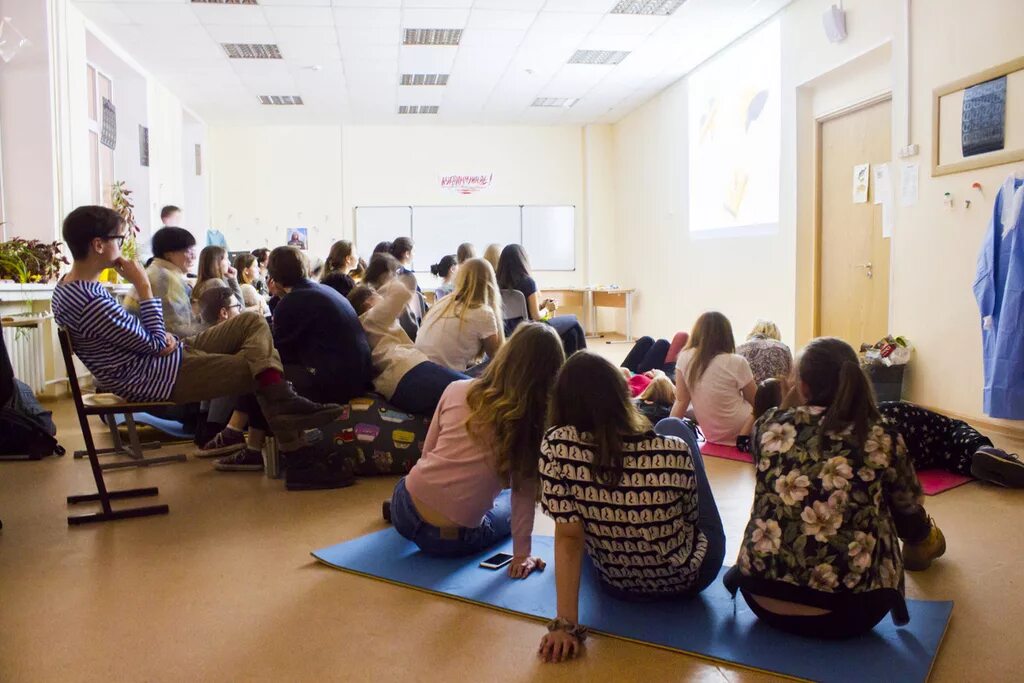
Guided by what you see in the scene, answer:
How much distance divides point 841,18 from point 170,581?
19.1ft

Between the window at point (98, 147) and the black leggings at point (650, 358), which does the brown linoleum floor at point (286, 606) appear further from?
the window at point (98, 147)

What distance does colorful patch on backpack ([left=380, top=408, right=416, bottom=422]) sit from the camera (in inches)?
147

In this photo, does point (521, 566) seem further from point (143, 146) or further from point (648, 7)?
point (143, 146)

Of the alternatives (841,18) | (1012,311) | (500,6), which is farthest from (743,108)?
(1012,311)

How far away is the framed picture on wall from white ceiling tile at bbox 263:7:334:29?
472 cm

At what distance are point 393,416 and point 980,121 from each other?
12.1 ft

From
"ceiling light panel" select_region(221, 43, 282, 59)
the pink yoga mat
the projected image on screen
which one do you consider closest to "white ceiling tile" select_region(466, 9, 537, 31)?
"ceiling light panel" select_region(221, 43, 282, 59)

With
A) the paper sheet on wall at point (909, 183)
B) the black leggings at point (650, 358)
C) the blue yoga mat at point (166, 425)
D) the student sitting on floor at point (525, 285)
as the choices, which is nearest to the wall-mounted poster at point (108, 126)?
the blue yoga mat at point (166, 425)

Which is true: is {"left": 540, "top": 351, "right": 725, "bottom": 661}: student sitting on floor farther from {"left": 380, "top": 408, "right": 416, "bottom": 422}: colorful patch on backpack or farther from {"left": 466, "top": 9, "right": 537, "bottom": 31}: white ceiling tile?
{"left": 466, "top": 9, "right": 537, "bottom": 31}: white ceiling tile

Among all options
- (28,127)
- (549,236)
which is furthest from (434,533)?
(549,236)

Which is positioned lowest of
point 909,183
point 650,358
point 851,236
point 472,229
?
point 650,358

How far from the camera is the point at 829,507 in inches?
74.5

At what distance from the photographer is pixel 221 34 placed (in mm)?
7609

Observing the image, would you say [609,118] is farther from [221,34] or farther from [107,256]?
[107,256]
